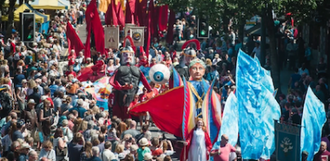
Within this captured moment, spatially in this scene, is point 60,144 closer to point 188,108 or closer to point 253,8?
point 188,108

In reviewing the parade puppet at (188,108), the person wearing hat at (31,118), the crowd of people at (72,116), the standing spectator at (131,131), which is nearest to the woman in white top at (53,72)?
the crowd of people at (72,116)

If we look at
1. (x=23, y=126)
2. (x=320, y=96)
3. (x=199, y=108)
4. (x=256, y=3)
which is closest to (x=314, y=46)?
(x=256, y=3)

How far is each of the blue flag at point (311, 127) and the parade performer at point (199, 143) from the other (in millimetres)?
1886

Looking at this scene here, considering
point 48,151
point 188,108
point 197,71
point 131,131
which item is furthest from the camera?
point 197,71

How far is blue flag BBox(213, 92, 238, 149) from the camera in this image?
12562 millimetres

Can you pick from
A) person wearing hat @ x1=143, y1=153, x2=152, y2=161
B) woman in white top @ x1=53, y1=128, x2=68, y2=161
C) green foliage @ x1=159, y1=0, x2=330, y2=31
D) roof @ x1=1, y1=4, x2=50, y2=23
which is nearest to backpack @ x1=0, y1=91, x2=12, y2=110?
woman in white top @ x1=53, y1=128, x2=68, y2=161

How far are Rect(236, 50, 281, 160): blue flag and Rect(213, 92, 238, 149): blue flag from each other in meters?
0.13

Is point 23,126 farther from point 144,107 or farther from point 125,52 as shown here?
point 125,52

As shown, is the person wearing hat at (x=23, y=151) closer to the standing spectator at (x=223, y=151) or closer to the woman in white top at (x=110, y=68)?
the standing spectator at (x=223, y=151)

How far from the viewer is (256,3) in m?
20.0

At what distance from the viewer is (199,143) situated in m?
13.2

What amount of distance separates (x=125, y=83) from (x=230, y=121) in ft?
17.2

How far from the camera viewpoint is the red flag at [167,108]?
47.4 ft

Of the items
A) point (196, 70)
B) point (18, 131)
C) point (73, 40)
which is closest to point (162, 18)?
point (73, 40)
